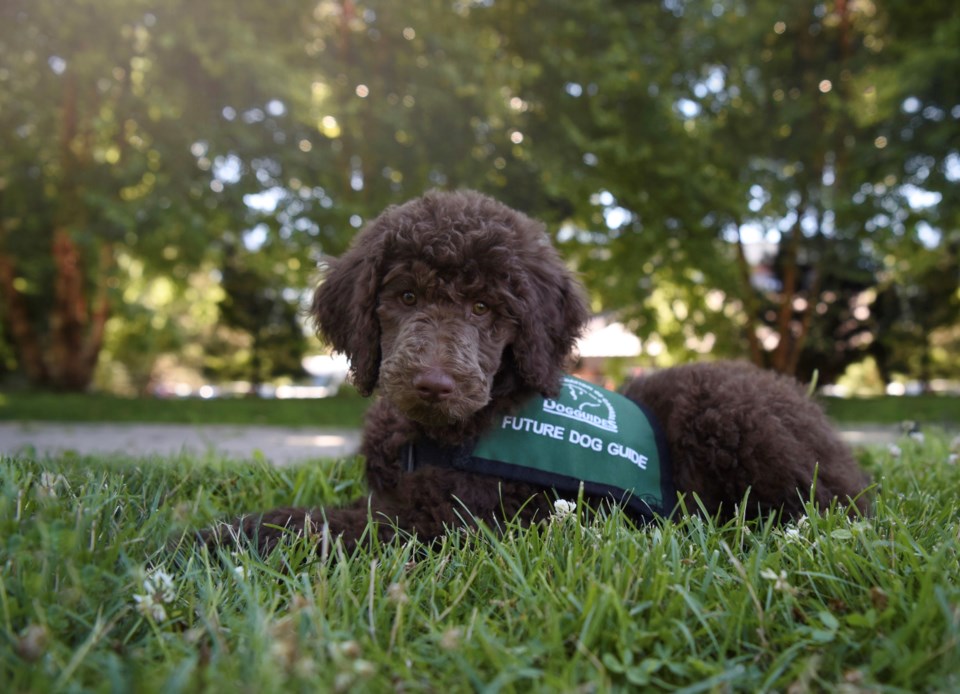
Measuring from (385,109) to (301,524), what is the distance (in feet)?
33.7

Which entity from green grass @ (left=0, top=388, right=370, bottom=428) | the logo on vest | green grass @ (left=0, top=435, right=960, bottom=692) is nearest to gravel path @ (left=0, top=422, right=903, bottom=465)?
green grass @ (left=0, top=388, right=370, bottom=428)

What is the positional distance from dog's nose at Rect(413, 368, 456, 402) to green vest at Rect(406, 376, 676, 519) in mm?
368

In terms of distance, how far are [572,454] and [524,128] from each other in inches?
434

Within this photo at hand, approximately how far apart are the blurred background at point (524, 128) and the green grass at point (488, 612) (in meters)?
9.62

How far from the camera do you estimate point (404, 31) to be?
12312 millimetres

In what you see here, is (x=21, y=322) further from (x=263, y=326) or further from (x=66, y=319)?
(x=263, y=326)

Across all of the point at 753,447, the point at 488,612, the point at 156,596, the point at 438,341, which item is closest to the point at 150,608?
the point at 156,596

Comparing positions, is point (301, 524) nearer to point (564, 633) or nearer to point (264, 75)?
point (564, 633)

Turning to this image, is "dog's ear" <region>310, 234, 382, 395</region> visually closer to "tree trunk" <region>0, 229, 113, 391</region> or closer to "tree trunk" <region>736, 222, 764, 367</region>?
"tree trunk" <region>736, 222, 764, 367</region>

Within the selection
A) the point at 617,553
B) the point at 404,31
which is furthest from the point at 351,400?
the point at 617,553

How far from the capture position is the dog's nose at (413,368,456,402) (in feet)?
7.95

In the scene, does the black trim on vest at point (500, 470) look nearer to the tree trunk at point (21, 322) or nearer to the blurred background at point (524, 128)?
the blurred background at point (524, 128)

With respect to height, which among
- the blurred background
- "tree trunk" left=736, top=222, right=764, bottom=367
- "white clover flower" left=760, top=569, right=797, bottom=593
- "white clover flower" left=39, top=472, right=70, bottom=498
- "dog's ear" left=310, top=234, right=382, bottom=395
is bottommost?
"white clover flower" left=39, top=472, right=70, bottom=498

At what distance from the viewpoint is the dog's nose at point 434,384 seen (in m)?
2.42
